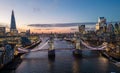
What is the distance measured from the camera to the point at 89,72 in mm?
41688

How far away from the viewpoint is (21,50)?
69.3 metres

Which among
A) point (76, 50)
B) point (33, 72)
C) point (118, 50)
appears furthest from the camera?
point (76, 50)

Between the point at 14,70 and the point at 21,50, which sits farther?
the point at 21,50

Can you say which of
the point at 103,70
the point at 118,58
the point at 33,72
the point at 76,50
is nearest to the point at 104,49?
the point at 76,50

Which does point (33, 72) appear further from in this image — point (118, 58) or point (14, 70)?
point (118, 58)

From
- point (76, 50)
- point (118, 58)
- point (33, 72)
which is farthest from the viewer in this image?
point (76, 50)

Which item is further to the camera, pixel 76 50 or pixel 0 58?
pixel 76 50

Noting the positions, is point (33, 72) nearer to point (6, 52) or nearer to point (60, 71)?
point (60, 71)

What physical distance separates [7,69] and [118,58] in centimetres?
2829

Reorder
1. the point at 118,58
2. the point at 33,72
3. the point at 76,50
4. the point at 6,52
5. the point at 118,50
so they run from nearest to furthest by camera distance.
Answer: the point at 33,72 < the point at 6,52 < the point at 118,58 < the point at 118,50 < the point at 76,50

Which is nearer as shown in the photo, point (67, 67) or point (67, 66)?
point (67, 67)

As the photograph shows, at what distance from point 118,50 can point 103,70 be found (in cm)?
2360

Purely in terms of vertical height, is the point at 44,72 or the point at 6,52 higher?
the point at 6,52

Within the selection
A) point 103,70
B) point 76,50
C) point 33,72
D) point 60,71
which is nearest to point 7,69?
point 33,72
